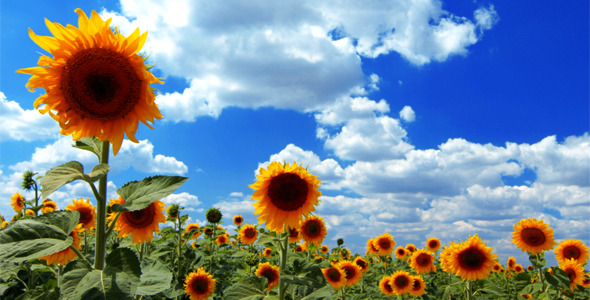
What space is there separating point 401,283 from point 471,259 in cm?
182

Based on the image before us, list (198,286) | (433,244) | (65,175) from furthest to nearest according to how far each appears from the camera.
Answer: (433,244) < (198,286) < (65,175)

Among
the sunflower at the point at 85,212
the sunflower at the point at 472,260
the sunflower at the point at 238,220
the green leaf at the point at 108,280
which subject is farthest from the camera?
the sunflower at the point at 238,220

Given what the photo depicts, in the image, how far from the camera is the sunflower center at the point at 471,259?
24.9ft

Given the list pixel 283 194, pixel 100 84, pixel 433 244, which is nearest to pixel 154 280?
pixel 100 84

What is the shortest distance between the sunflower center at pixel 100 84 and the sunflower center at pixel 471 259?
691 centimetres

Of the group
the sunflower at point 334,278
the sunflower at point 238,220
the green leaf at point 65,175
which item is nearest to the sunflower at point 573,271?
the sunflower at point 334,278

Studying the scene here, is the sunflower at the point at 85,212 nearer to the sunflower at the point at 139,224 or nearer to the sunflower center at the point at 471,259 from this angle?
the sunflower at the point at 139,224

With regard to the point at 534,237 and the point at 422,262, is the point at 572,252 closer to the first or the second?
the point at 534,237

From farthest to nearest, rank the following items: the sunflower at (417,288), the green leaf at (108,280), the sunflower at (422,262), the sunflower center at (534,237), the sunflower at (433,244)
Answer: the sunflower at (433,244) < the sunflower at (422,262) < the sunflower center at (534,237) < the sunflower at (417,288) < the green leaf at (108,280)

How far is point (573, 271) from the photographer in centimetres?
918

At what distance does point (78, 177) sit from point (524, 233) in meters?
9.46

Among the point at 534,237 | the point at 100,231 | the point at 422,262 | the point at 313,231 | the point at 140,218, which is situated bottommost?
the point at 422,262

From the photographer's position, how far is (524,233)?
912cm

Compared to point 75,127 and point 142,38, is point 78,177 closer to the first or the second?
point 75,127
